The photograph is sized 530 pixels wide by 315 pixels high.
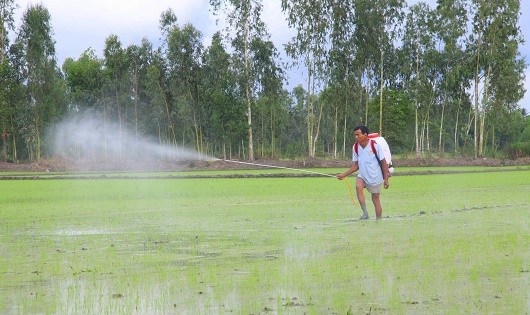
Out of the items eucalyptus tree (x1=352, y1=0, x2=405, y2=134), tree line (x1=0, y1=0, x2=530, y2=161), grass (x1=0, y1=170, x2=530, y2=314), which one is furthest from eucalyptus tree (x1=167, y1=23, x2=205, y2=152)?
grass (x1=0, y1=170, x2=530, y2=314)

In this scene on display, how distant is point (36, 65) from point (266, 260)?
61.7m

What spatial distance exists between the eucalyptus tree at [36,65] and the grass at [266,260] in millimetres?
52022

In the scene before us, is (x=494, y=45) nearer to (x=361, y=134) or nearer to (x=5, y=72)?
(x=5, y=72)

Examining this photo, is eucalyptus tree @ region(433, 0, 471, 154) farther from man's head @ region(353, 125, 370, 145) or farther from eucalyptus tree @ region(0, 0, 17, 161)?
man's head @ region(353, 125, 370, 145)

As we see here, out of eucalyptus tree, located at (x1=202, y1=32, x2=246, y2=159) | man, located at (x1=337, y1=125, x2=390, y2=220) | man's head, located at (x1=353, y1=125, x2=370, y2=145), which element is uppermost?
eucalyptus tree, located at (x1=202, y1=32, x2=246, y2=159)

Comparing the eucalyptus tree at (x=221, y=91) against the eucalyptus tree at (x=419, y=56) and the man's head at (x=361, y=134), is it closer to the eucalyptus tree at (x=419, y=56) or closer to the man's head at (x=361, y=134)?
the eucalyptus tree at (x=419, y=56)

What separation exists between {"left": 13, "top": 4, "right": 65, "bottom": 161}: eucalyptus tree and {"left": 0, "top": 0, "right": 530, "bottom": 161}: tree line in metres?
0.09

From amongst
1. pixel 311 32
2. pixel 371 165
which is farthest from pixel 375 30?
pixel 371 165

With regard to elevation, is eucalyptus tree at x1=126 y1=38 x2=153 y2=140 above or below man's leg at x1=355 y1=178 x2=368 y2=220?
above

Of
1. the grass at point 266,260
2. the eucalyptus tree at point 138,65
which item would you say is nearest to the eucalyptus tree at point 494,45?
the eucalyptus tree at point 138,65

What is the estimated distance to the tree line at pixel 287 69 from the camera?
207 ft

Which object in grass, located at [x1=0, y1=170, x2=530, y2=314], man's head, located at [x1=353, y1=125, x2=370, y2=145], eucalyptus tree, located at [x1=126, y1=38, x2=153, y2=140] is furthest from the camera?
eucalyptus tree, located at [x1=126, y1=38, x2=153, y2=140]

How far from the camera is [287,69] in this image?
220 feet

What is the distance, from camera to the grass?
7094 millimetres
